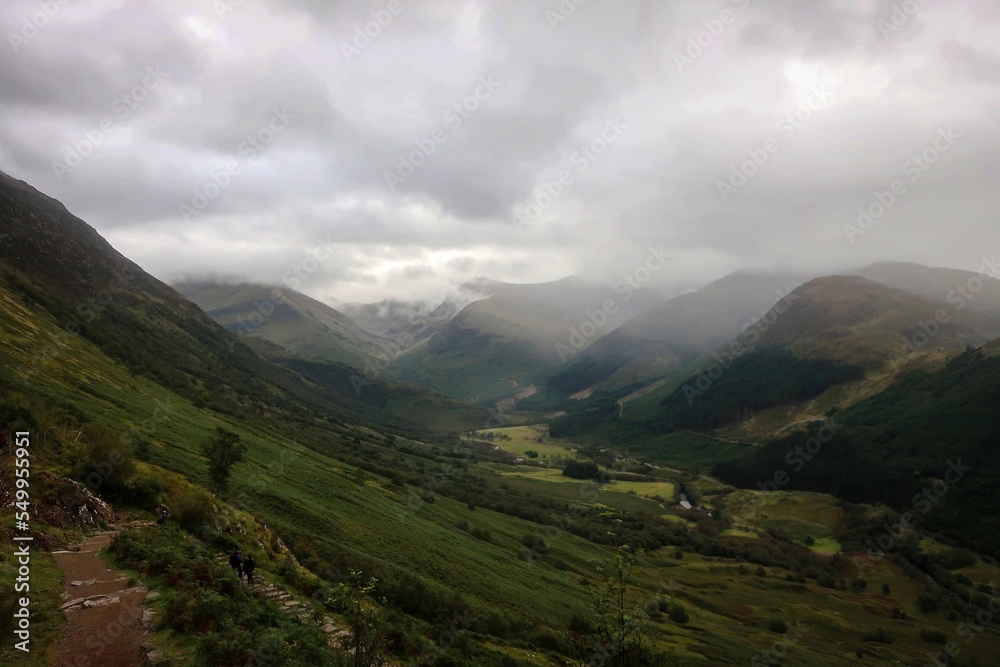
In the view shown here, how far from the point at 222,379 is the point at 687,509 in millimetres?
162226

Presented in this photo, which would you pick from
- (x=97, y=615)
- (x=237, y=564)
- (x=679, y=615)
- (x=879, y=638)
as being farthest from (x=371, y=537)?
(x=879, y=638)

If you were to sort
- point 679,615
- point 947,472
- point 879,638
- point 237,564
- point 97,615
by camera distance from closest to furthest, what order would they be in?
point 97,615 → point 237,564 → point 679,615 → point 879,638 → point 947,472

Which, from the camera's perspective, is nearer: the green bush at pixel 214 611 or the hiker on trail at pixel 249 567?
the green bush at pixel 214 611

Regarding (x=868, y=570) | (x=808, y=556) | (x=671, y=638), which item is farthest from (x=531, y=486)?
(x=671, y=638)

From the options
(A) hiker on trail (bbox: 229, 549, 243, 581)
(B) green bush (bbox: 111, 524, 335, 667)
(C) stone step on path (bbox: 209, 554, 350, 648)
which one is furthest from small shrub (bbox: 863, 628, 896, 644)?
(A) hiker on trail (bbox: 229, 549, 243, 581)

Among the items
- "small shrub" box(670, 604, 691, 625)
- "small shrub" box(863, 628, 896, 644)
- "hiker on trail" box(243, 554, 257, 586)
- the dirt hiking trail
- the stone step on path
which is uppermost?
the dirt hiking trail

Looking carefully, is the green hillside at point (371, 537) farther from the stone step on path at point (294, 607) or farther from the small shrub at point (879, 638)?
the stone step on path at point (294, 607)

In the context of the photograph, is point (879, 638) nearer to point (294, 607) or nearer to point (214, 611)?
point (294, 607)

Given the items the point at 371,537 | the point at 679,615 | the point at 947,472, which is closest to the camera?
the point at 371,537

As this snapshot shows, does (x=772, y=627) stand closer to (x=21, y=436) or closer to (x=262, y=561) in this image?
(x=262, y=561)

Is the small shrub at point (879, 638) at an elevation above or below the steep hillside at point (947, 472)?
below

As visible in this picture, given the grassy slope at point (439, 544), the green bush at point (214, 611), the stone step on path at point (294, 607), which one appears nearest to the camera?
the green bush at point (214, 611)

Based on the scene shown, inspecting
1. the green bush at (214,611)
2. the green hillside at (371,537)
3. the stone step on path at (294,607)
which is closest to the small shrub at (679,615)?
the green hillside at (371,537)

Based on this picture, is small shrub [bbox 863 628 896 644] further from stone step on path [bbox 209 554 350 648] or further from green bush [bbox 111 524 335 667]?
green bush [bbox 111 524 335 667]
